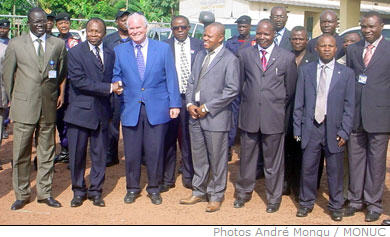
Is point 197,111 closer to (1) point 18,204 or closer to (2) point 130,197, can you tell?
(2) point 130,197

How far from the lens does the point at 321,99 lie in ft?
16.4

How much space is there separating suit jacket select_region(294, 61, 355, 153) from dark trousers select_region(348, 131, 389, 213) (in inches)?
12.0

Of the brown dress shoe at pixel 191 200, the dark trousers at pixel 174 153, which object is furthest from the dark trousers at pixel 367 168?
the dark trousers at pixel 174 153

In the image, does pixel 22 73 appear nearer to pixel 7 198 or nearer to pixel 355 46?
pixel 7 198

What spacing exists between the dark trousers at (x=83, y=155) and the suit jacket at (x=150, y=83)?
13.8 inches

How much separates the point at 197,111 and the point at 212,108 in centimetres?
19

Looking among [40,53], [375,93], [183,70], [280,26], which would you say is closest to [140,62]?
[183,70]

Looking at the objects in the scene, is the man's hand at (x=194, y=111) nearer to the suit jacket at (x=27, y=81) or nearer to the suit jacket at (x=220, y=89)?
the suit jacket at (x=220, y=89)

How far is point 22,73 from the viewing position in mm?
5219

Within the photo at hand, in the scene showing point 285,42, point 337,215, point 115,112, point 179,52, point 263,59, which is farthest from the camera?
point 115,112

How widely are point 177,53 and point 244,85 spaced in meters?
1.20

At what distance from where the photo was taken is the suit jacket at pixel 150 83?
215 inches

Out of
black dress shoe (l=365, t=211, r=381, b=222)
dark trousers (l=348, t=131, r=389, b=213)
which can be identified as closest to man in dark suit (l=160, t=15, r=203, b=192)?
dark trousers (l=348, t=131, r=389, b=213)

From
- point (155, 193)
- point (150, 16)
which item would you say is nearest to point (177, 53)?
point (155, 193)
